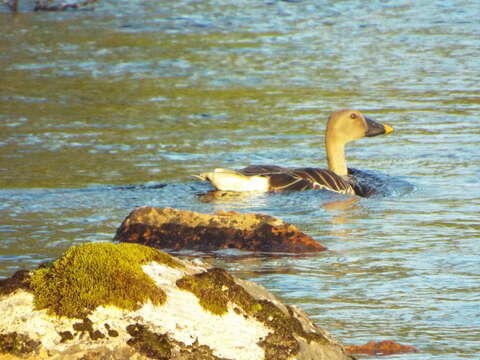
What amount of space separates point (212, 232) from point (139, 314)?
4.31 metres

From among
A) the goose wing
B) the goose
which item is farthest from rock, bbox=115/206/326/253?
the goose wing

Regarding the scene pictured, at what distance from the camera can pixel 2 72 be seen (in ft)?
64.5

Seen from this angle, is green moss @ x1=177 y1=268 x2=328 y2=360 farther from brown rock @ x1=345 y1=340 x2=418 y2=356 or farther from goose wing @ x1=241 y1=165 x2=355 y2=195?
goose wing @ x1=241 y1=165 x2=355 y2=195

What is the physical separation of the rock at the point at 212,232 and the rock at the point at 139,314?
3711 mm

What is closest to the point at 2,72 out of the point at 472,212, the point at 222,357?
the point at 472,212

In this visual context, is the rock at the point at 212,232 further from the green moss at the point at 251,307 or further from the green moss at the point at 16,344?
the green moss at the point at 16,344

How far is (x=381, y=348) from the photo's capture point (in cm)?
597

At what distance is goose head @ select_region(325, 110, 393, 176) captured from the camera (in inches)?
520

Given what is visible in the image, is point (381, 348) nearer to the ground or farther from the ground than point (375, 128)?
farther from the ground

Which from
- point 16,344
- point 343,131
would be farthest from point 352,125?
point 16,344

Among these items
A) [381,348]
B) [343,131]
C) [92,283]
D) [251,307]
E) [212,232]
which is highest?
[92,283]

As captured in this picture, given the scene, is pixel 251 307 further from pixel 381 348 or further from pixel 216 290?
pixel 381 348

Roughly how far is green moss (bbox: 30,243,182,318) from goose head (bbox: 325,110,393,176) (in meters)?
8.44

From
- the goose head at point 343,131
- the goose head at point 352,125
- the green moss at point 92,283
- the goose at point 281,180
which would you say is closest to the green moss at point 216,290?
the green moss at point 92,283
